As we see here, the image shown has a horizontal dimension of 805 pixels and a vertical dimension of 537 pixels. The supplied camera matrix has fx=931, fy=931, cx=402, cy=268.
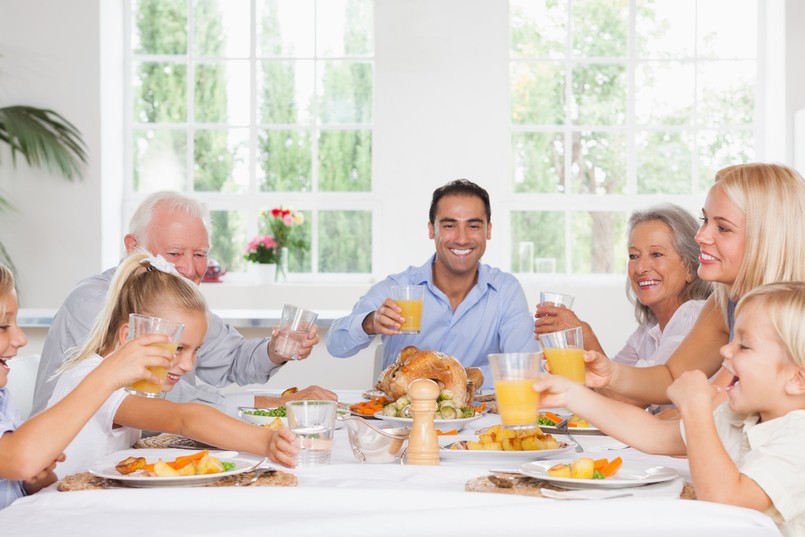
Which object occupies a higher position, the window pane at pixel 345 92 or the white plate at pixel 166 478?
the window pane at pixel 345 92

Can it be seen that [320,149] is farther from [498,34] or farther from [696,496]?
[696,496]

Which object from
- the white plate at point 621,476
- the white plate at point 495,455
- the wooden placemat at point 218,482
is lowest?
the white plate at point 495,455

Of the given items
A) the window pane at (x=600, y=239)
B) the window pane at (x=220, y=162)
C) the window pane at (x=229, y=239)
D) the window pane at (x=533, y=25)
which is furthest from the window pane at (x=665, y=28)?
the window pane at (x=229, y=239)

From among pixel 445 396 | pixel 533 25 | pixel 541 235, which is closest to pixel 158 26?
pixel 533 25

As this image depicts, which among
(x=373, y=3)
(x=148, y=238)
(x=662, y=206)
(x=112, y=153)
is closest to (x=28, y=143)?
(x=112, y=153)

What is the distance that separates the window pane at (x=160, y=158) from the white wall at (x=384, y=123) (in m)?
0.28

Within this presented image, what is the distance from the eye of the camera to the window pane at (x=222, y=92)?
19.8 ft

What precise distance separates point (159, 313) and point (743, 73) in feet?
16.3

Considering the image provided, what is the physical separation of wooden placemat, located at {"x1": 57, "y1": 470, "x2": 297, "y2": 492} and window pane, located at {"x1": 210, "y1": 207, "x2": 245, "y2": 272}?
179 inches

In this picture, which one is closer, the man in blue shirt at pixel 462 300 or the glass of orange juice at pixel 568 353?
the glass of orange juice at pixel 568 353

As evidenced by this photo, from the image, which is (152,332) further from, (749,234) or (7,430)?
(749,234)

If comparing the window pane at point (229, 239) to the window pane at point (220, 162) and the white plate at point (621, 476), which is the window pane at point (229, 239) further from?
the white plate at point (621, 476)

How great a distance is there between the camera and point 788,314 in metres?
1.39

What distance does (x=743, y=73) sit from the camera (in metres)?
5.90
